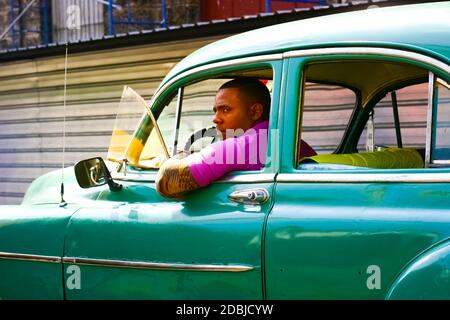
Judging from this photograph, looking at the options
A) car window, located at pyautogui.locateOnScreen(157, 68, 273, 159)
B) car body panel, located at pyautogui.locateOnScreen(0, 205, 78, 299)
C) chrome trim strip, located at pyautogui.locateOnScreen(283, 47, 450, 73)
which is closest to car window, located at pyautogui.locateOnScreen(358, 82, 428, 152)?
car window, located at pyautogui.locateOnScreen(157, 68, 273, 159)

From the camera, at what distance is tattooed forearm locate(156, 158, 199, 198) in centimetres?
367

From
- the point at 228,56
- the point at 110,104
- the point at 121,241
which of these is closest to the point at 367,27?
the point at 228,56

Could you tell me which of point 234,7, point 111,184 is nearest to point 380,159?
point 111,184

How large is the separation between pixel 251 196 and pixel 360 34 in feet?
2.69

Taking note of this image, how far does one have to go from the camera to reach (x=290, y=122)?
3535mm

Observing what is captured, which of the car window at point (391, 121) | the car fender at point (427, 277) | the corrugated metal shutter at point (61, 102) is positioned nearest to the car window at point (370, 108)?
the car window at point (391, 121)

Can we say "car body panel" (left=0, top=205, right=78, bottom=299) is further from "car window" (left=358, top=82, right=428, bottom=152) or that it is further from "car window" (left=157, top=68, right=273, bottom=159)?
"car window" (left=358, top=82, right=428, bottom=152)

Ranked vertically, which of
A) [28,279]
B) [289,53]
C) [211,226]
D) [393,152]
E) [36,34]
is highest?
[36,34]

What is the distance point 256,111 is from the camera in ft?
12.9

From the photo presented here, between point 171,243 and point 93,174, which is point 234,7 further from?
point 171,243

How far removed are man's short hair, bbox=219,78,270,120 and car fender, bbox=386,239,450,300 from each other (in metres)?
1.20
